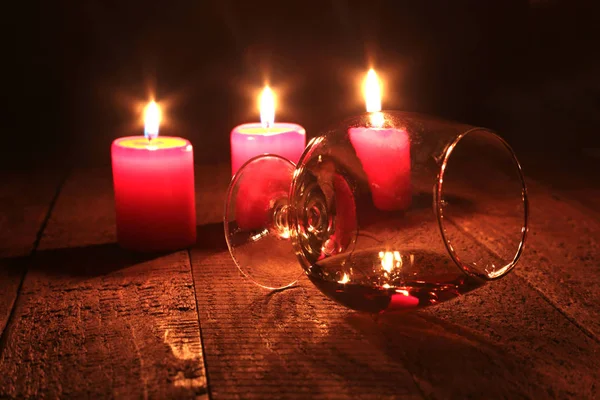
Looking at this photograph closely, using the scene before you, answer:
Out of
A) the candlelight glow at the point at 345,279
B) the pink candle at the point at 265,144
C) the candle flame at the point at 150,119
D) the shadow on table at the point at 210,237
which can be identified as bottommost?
the shadow on table at the point at 210,237

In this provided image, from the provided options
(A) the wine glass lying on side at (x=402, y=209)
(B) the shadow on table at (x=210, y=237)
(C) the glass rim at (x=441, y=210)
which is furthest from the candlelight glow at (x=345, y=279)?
(B) the shadow on table at (x=210, y=237)

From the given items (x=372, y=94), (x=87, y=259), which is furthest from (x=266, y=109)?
(x=87, y=259)

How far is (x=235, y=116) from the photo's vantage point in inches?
82.2

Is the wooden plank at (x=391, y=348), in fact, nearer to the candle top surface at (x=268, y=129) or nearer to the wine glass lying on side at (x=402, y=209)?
the wine glass lying on side at (x=402, y=209)

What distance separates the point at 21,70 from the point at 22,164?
42cm

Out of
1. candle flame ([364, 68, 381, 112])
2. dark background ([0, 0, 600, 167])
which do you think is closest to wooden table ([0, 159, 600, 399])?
candle flame ([364, 68, 381, 112])

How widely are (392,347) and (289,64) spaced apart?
1428mm

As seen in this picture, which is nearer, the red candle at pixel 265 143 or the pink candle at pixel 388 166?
the pink candle at pixel 388 166

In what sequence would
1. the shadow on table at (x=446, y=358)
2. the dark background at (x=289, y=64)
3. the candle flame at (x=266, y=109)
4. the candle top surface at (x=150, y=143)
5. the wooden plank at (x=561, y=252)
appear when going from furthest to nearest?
the dark background at (x=289, y=64), the candle flame at (x=266, y=109), the candle top surface at (x=150, y=143), the wooden plank at (x=561, y=252), the shadow on table at (x=446, y=358)

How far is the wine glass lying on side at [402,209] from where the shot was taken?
0.76m

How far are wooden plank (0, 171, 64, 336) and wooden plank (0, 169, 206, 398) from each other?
20 mm

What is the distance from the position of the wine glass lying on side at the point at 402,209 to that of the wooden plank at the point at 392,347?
2.1 inches

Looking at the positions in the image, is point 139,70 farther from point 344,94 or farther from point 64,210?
point 64,210

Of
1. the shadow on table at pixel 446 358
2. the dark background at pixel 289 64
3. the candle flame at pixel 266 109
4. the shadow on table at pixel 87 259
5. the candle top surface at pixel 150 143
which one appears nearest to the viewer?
the shadow on table at pixel 446 358
